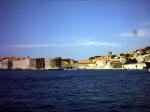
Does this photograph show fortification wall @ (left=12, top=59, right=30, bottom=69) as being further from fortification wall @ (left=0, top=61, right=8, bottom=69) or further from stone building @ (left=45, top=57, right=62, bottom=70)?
stone building @ (left=45, top=57, right=62, bottom=70)

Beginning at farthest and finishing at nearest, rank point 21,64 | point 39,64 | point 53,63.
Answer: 1. point 21,64
2. point 39,64
3. point 53,63

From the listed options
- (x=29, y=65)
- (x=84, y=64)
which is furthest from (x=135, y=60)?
(x=29, y=65)

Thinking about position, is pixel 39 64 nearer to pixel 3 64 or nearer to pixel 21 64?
pixel 21 64

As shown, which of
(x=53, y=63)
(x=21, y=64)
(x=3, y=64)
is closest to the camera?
(x=53, y=63)

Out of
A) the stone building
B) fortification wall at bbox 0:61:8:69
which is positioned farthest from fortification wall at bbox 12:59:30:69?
the stone building

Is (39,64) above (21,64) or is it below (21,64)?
below

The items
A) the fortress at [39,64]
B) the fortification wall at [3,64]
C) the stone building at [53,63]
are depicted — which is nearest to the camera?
the stone building at [53,63]

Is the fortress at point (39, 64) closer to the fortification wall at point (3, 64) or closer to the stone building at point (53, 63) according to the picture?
the stone building at point (53, 63)

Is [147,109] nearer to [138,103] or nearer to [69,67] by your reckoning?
[138,103]

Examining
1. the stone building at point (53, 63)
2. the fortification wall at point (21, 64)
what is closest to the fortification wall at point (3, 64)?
the fortification wall at point (21, 64)

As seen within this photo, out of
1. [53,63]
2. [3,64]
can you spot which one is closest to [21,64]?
[3,64]

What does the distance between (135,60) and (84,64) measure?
2835cm

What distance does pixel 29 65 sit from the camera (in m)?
93.4

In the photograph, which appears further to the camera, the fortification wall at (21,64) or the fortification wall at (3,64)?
the fortification wall at (3,64)
